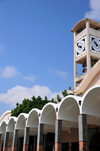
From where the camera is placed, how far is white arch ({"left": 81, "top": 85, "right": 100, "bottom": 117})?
14.7 metres

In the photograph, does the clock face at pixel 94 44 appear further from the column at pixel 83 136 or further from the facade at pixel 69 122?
the column at pixel 83 136

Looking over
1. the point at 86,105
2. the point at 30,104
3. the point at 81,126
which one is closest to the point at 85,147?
the point at 81,126

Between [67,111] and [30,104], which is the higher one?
[30,104]

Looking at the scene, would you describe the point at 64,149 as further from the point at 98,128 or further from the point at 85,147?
the point at 85,147

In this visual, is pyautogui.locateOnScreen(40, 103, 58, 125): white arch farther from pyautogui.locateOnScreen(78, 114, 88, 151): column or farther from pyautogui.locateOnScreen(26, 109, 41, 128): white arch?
pyautogui.locateOnScreen(78, 114, 88, 151): column

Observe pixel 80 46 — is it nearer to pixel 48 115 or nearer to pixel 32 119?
pixel 32 119

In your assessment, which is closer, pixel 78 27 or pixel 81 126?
pixel 81 126

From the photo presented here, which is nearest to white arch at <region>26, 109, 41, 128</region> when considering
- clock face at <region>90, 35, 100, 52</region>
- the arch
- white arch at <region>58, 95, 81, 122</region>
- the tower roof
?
white arch at <region>58, 95, 81, 122</region>

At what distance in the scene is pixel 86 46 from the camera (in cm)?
4078

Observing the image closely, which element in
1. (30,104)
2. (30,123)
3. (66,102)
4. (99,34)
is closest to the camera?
(66,102)

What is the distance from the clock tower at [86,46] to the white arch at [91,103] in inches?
936

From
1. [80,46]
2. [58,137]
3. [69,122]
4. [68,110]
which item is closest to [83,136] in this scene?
[58,137]

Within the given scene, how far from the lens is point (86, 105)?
50.0 feet

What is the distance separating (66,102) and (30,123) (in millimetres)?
7725
